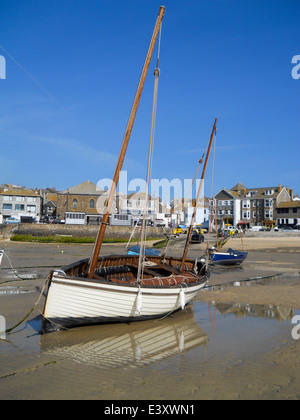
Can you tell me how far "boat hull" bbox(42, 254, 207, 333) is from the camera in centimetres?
991

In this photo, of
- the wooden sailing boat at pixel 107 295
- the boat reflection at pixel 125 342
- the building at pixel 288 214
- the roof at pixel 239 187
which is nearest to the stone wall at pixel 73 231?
the building at pixel 288 214

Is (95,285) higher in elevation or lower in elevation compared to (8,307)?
higher

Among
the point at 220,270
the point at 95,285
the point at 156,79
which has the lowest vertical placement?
the point at 220,270

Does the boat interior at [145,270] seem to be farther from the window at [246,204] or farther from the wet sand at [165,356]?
the window at [246,204]

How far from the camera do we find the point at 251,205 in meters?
101

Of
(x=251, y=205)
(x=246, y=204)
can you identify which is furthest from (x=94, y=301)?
(x=246, y=204)

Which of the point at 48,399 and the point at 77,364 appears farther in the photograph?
the point at 77,364

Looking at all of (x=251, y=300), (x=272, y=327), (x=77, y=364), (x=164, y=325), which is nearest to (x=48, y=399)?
(x=77, y=364)

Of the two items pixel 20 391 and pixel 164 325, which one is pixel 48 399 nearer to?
pixel 20 391

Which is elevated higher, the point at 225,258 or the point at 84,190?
the point at 84,190

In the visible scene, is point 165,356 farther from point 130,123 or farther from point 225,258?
point 225,258

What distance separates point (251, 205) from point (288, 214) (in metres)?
10.5

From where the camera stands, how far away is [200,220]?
103 metres
